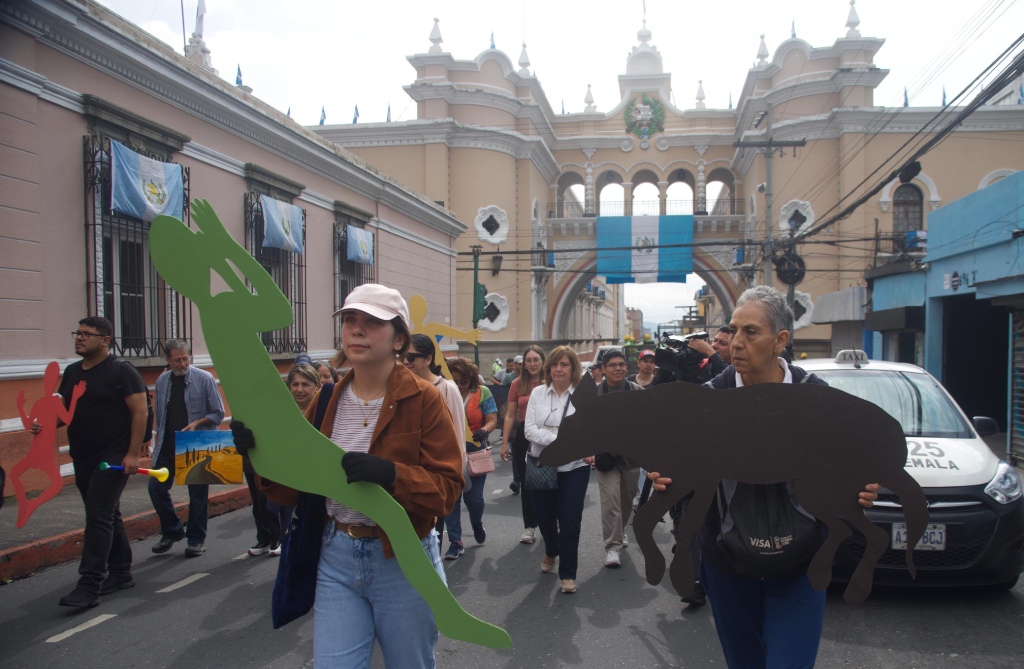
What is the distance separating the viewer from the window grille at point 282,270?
1169 cm

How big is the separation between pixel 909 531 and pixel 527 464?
3193mm

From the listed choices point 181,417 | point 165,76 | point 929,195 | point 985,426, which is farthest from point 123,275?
point 929,195

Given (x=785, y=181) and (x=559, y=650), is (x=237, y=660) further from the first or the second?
(x=785, y=181)

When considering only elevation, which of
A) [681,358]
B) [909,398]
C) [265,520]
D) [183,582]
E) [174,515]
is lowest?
[183,582]

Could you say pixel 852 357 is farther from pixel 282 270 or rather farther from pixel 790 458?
pixel 282 270

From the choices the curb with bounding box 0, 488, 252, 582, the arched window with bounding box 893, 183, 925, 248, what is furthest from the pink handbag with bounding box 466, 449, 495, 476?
the arched window with bounding box 893, 183, 925, 248

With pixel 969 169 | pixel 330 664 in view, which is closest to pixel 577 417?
pixel 330 664

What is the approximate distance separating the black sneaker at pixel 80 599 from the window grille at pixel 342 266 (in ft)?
30.9

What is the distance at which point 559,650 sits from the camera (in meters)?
4.27

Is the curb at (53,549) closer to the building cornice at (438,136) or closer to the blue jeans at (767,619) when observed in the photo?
the blue jeans at (767,619)

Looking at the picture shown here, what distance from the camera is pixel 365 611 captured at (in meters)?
2.54

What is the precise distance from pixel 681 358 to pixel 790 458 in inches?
119

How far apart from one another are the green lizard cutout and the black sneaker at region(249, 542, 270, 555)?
431 centimetres

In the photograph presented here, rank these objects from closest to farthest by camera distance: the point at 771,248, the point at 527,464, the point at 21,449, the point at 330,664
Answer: the point at 330,664, the point at 527,464, the point at 21,449, the point at 771,248
